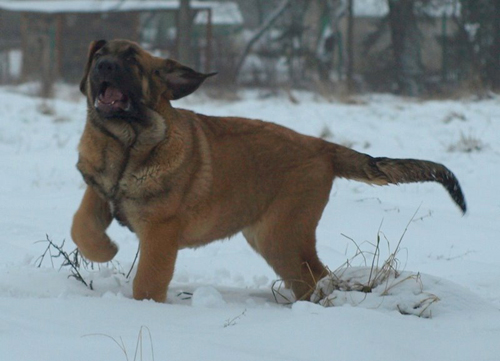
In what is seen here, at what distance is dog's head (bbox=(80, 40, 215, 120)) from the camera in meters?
3.90

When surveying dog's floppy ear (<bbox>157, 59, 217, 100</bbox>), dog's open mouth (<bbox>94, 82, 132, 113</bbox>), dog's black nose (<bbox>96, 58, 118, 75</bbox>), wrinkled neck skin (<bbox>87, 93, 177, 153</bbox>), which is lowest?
wrinkled neck skin (<bbox>87, 93, 177, 153</bbox>)

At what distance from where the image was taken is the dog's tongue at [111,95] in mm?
3939

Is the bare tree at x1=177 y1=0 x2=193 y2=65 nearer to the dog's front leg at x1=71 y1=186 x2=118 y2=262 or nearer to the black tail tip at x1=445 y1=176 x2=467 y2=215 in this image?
the dog's front leg at x1=71 y1=186 x2=118 y2=262

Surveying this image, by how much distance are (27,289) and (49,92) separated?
1446cm

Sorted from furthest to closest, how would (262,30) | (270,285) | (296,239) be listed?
(262,30)
(270,285)
(296,239)

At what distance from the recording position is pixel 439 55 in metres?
26.3

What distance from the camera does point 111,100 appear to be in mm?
3947

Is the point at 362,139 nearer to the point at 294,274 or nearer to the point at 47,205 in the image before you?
the point at 47,205

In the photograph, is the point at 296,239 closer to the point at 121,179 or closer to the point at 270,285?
the point at 270,285

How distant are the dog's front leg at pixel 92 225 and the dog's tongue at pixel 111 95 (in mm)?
525

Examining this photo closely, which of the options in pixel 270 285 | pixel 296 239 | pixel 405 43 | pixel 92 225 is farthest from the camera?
pixel 405 43

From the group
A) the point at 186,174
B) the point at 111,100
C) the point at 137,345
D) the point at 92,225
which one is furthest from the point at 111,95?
the point at 137,345

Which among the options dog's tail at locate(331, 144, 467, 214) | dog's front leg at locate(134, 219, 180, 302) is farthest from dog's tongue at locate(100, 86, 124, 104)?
dog's tail at locate(331, 144, 467, 214)

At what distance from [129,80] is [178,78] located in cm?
33
